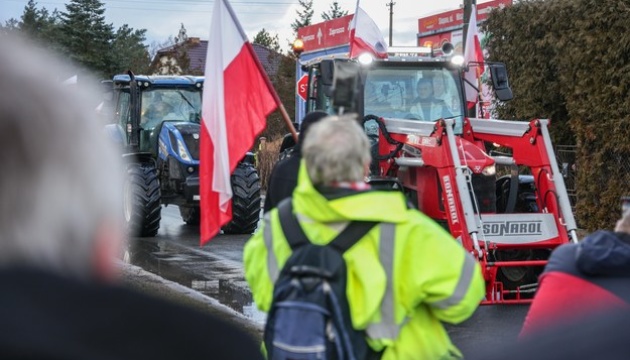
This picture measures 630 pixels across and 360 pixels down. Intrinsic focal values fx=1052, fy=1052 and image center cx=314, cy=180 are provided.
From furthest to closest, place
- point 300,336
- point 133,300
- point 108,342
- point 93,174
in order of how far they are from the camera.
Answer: point 300,336, point 93,174, point 133,300, point 108,342

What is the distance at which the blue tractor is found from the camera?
15.8 meters

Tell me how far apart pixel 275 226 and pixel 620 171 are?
1292 centimetres

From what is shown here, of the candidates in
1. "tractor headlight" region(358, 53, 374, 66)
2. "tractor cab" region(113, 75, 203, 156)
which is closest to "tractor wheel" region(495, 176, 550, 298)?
"tractor headlight" region(358, 53, 374, 66)

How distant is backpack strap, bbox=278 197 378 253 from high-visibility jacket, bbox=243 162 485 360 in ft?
0.06

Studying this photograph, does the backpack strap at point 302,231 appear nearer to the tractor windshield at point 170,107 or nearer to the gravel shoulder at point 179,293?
the gravel shoulder at point 179,293

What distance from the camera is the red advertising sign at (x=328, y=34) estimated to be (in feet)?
112

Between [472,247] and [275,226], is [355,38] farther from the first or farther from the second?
[275,226]

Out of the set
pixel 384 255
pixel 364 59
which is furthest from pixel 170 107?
pixel 384 255

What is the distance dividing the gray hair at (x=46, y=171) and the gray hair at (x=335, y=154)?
194 cm

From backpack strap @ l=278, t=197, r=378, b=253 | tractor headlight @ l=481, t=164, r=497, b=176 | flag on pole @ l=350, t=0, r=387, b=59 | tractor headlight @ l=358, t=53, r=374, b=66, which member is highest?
flag on pole @ l=350, t=0, r=387, b=59

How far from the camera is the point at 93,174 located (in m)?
1.56

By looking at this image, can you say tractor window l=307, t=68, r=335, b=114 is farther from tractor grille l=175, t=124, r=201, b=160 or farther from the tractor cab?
the tractor cab

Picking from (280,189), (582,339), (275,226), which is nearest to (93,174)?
(582,339)

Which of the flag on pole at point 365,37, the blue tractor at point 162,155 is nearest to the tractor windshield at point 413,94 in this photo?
the flag on pole at point 365,37
